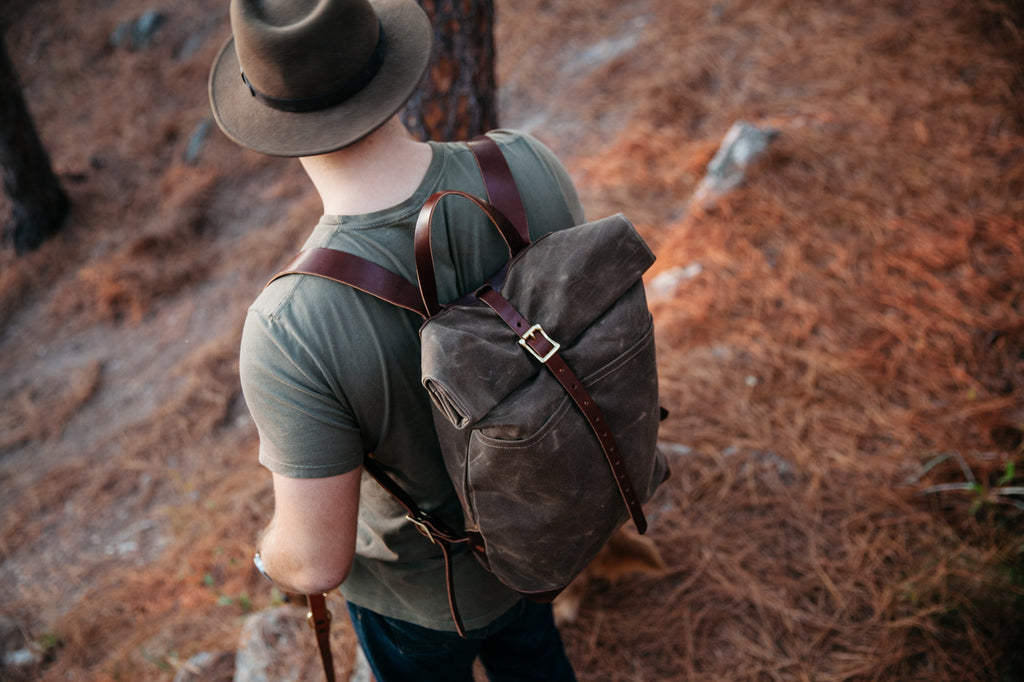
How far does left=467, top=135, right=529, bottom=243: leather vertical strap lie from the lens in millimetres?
1134

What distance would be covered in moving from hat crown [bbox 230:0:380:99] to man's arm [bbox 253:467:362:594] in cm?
64

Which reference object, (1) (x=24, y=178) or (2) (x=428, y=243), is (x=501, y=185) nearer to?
(2) (x=428, y=243)

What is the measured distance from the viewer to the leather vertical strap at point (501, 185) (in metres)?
1.13

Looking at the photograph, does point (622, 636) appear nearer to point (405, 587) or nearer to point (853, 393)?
point (405, 587)

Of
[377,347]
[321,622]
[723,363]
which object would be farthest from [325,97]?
[723,363]

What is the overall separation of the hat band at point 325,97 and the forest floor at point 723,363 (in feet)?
5.70

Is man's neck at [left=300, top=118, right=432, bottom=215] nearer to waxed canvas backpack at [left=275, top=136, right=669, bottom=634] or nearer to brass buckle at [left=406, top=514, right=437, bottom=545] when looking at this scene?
waxed canvas backpack at [left=275, top=136, right=669, bottom=634]

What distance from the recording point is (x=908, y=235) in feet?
9.57

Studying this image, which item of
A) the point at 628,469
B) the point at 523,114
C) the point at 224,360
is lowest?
the point at 224,360

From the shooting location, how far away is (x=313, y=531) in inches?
43.4

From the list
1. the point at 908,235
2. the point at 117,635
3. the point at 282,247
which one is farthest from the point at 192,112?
the point at 908,235

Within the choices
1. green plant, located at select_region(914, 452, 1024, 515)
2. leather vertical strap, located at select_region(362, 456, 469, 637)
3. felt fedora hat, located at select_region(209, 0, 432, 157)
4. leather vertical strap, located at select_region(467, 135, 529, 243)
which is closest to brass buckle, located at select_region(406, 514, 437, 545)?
leather vertical strap, located at select_region(362, 456, 469, 637)

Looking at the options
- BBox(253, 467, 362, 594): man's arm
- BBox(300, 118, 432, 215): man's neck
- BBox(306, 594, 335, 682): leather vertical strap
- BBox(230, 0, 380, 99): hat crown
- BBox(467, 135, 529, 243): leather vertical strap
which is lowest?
BBox(306, 594, 335, 682): leather vertical strap

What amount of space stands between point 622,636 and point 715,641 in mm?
280
